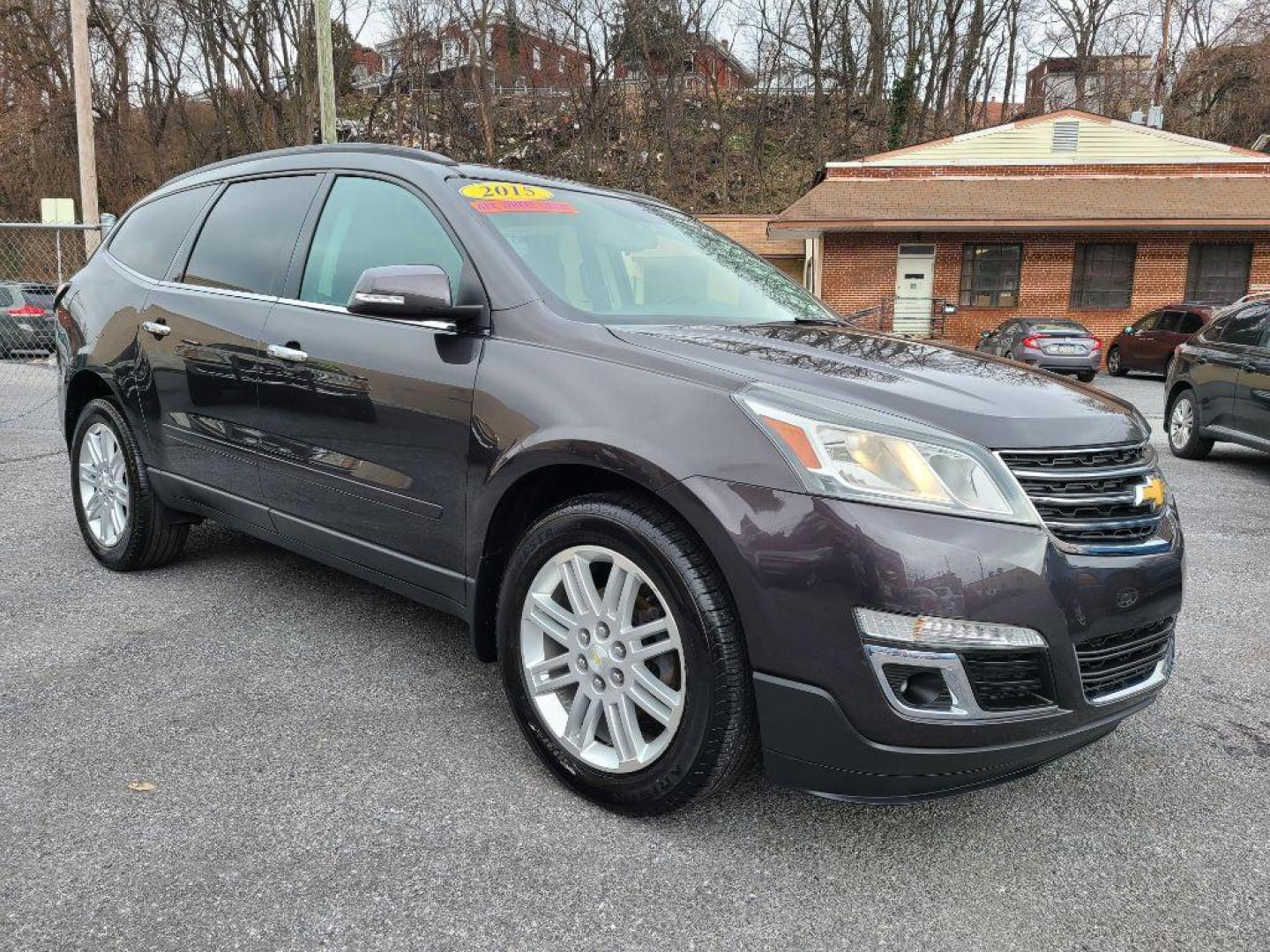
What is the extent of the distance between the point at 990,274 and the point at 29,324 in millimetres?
21782

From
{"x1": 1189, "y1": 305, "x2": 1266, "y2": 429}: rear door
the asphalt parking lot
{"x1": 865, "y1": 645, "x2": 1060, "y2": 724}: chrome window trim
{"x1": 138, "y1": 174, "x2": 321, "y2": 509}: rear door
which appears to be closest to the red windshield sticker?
{"x1": 138, "y1": 174, "x2": 321, "y2": 509}: rear door

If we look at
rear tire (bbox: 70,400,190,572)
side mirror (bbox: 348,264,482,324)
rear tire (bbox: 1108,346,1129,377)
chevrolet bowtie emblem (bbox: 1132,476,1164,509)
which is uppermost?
side mirror (bbox: 348,264,482,324)

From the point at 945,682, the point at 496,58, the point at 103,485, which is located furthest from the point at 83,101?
the point at 496,58

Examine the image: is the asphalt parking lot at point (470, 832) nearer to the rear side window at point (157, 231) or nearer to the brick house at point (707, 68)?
the rear side window at point (157, 231)

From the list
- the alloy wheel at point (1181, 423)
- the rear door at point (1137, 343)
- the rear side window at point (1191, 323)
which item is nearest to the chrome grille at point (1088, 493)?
the alloy wheel at point (1181, 423)

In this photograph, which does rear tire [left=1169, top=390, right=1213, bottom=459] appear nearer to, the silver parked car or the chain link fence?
the silver parked car

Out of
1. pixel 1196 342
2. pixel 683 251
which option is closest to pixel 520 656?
pixel 683 251

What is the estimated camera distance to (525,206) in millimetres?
3209

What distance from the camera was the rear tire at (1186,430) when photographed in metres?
8.78

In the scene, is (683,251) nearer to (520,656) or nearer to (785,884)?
(520,656)

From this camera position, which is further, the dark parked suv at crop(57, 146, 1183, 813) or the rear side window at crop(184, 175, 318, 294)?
the rear side window at crop(184, 175, 318, 294)

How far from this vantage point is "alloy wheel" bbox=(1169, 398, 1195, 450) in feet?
29.3

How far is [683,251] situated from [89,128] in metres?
16.0

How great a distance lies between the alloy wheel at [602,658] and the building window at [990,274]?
24871mm
